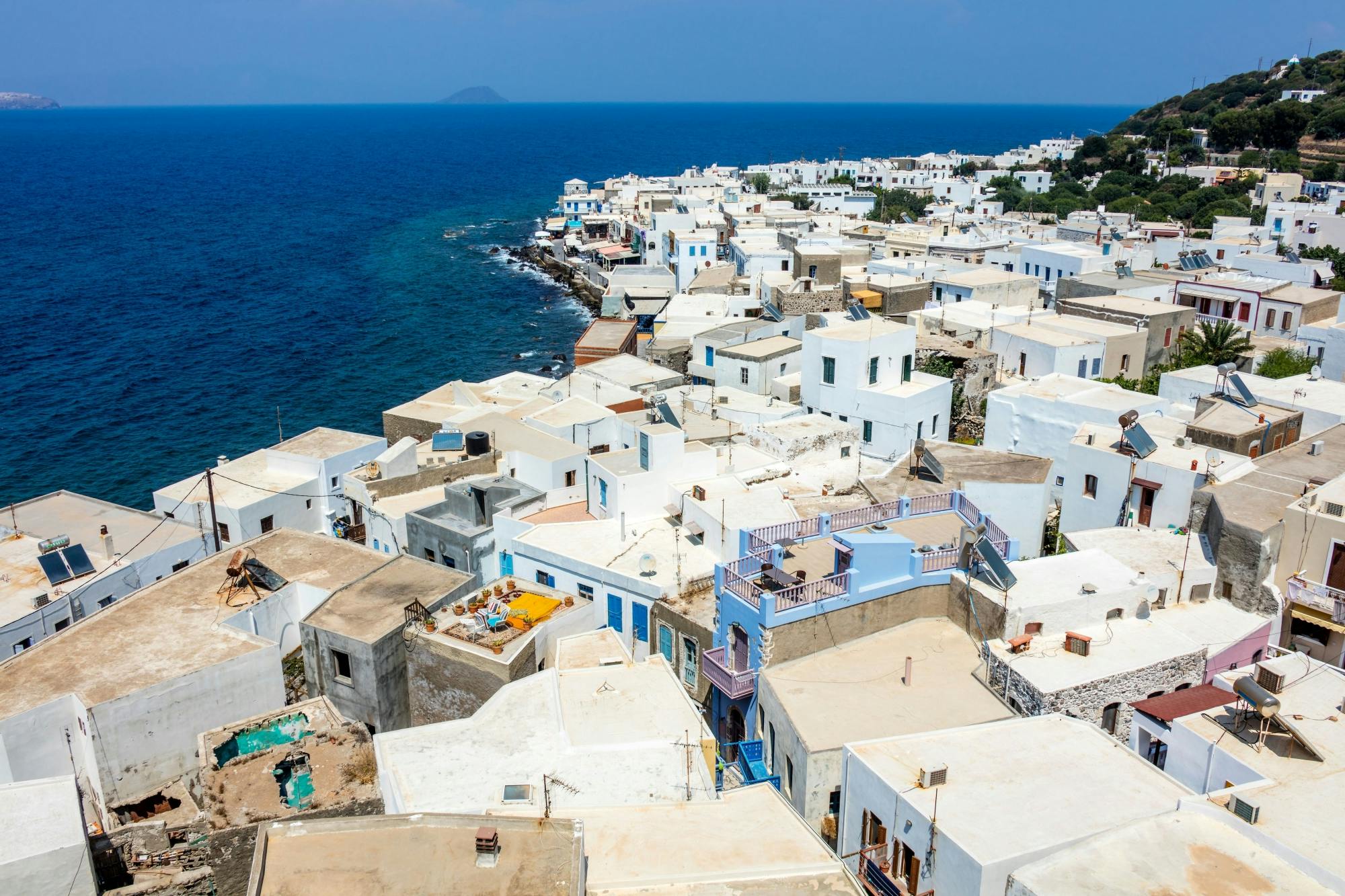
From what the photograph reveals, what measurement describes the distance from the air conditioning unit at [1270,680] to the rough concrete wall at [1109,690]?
1.51 m

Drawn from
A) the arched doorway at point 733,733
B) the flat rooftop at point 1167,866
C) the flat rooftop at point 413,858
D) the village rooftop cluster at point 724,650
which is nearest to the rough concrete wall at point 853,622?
the village rooftop cluster at point 724,650

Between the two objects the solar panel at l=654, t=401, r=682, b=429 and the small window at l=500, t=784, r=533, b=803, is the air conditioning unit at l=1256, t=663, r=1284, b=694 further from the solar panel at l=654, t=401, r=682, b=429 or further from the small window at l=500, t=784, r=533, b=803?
the solar panel at l=654, t=401, r=682, b=429

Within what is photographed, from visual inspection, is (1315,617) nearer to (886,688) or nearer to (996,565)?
(996,565)

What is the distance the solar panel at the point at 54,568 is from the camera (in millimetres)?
30359

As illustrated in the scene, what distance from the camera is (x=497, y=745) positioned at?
1814 cm

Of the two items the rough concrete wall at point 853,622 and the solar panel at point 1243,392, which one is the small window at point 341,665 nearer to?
the rough concrete wall at point 853,622

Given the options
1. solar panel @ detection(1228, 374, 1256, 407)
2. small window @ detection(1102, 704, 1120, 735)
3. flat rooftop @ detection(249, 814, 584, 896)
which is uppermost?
solar panel @ detection(1228, 374, 1256, 407)

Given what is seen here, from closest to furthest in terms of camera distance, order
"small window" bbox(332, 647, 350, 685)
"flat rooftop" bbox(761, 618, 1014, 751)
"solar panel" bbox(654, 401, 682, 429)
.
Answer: "flat rooftop" bbox(761, 618, 1014, 751), "small window" bbox(332, 647, 350, 685), "solar panel" bbox(654, 401, 682, 429)

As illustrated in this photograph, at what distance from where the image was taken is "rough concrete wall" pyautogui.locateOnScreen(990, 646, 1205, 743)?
18953 mm

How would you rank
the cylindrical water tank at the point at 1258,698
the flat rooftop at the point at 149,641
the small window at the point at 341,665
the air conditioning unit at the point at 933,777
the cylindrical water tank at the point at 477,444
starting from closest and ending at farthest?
the air conditioning unit at the point at 933,777 < the cylindrical water tank at the point at 1258,698 < the flat rooftop at the point at 149,641 < the small window at the point at 341,665 < the cylindrical water tank at the point at 477,444

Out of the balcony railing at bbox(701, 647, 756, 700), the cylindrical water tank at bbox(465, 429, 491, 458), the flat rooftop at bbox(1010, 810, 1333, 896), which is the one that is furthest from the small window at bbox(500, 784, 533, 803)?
the cylindrical water tank at bbox(465, 429, 491, 458)

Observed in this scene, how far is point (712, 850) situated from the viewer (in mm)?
15336

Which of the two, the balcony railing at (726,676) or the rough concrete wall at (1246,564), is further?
the rough concrete wall at (1246,564)

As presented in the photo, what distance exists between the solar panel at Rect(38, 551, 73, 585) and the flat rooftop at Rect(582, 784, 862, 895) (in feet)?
72.1
